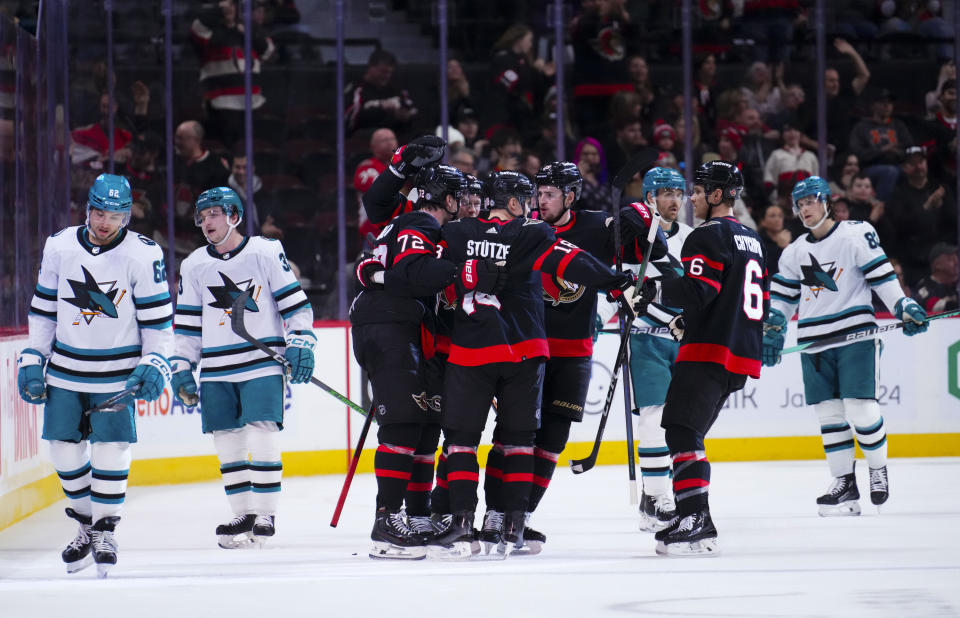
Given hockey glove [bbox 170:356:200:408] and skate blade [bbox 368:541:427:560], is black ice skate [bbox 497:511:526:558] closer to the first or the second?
skate blade [bbox 368:541:427:560]

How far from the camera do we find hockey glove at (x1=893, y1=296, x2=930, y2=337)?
5.19 meters

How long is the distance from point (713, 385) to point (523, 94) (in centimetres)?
462

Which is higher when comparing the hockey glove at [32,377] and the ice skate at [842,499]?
the hockey glove at [32,377]

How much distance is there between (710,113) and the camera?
8648 mm

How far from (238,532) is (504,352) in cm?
124

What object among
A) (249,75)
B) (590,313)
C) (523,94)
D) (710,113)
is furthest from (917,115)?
(590,313)

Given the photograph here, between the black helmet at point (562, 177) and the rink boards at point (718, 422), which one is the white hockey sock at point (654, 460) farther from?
the rink boards at point (718, 422)

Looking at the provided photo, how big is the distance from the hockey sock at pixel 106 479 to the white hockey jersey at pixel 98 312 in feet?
0.61

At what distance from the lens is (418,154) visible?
4.38 metres

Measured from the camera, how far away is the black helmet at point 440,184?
4.28 metres

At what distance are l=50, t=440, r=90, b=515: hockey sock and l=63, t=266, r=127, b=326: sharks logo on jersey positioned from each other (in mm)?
391

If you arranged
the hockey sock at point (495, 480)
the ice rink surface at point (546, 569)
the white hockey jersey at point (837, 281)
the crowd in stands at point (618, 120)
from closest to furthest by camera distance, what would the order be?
1. the ice rink surface at point (546, 569)
2. the hockey sock at point (495, 480)
3. the white hockey jersey at point (837, 281)
4. the crowd in stands at point (618, 120)

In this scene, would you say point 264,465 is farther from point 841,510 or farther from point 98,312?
point 841,510

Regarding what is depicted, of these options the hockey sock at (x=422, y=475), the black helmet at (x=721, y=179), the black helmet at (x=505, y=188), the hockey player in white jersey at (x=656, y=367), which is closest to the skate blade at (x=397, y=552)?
the hockey sock at (x=422, y=475)
